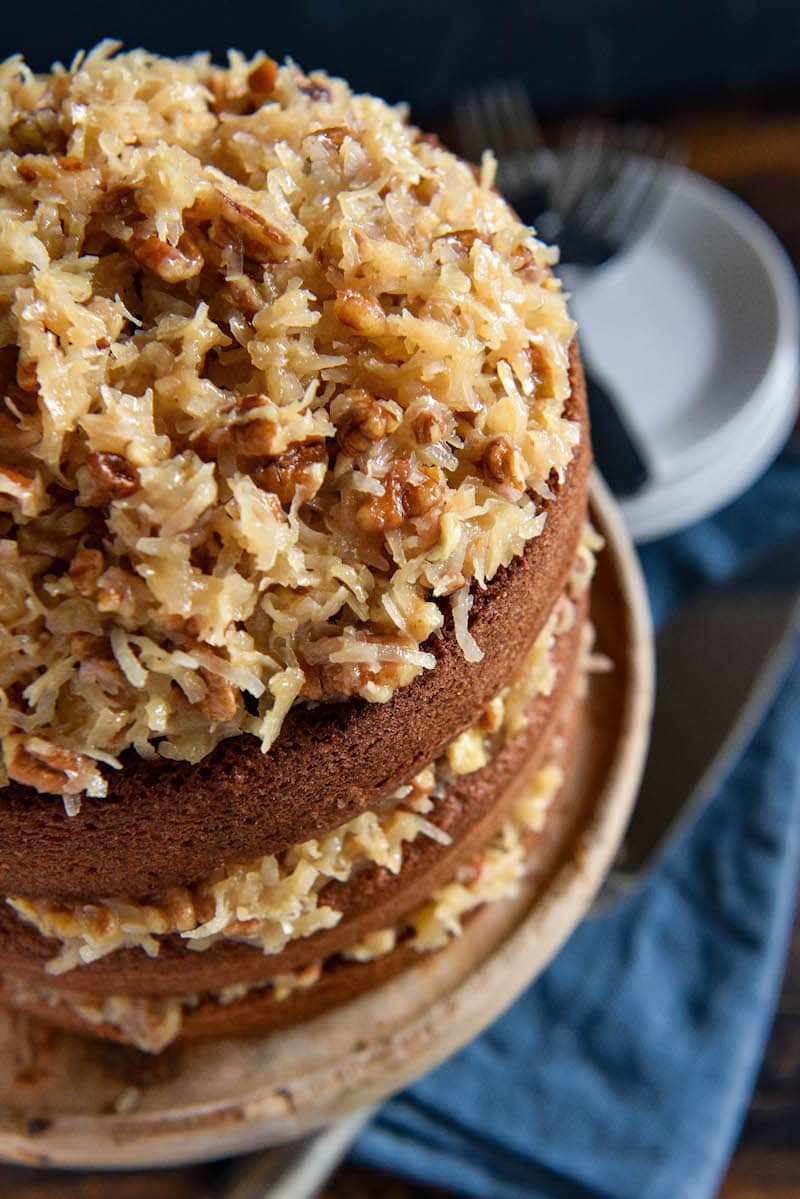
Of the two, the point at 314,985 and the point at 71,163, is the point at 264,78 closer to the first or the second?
the point at 71,163

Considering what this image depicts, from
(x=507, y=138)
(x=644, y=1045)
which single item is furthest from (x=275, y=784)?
(x=507, y=138)

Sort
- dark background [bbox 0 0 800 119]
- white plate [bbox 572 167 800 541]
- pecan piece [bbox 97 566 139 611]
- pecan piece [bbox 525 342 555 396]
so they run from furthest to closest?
dark background [bbox 0 0 800 119] < white plate [bbox 572 167 800 541] < pecan piece [bbox 525 342 555 396] < pecan piece [bbox 97 566 139 611]

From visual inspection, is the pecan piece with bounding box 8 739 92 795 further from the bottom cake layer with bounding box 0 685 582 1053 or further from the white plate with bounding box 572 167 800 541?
the white plate with bounding box 572 167 800 541

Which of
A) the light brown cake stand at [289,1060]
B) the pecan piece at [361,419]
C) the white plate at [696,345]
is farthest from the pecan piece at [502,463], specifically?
the white plate at [696,345]

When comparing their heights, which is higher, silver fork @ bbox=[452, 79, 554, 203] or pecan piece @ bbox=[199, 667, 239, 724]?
pecan piece @ bbox=[199, 667, 239, 724]

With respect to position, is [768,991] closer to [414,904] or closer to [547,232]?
[414,904]

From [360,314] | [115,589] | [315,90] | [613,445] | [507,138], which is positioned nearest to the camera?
[115,589]

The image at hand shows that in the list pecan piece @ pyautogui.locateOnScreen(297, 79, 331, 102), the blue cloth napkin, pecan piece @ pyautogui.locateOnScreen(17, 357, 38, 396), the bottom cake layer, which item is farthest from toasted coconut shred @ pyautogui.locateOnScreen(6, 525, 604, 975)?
the blue cloth napkin
